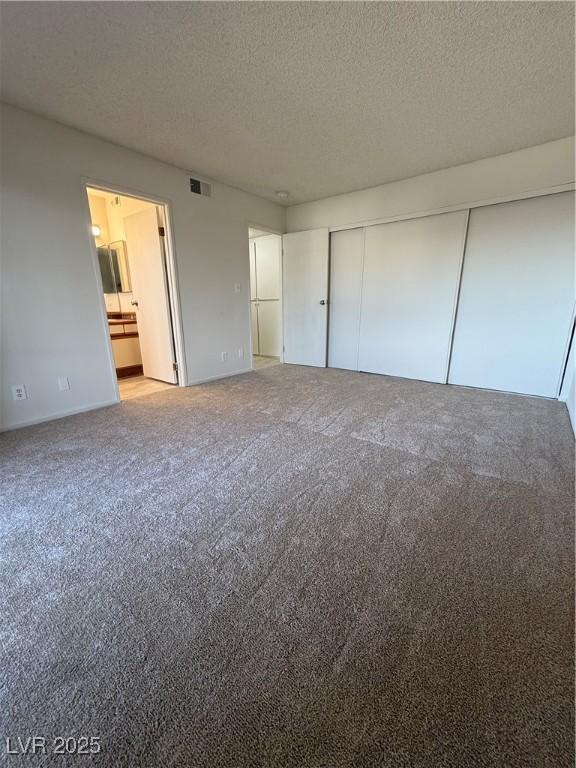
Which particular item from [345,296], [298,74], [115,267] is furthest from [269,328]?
[298,74]

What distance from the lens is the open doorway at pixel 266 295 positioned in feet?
16.8

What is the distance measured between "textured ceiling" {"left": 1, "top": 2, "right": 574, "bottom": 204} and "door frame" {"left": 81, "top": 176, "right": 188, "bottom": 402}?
0.39m

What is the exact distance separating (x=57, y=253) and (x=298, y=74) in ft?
7.68

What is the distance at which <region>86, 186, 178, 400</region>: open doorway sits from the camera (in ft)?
11.8

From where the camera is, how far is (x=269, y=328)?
18.4 ft

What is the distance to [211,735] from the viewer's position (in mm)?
764

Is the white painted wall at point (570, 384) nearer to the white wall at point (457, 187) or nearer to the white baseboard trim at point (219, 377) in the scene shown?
the white wall at point (457, 187)

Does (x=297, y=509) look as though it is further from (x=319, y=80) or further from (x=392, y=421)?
(x=319, y=80)

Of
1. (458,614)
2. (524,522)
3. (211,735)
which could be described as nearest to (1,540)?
(211,735)

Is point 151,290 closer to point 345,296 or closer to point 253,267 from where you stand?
point 253,267

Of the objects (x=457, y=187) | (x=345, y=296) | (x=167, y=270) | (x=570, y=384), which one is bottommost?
(x=570, y=384)

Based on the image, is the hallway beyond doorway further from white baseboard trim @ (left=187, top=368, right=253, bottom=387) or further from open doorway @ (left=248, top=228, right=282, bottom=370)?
open doorway @ (left=248, top=228, right=282, bottom=370)

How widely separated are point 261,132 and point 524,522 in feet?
11.0

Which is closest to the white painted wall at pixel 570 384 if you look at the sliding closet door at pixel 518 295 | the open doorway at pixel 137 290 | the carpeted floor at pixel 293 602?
the sliding closet door at pixel 518 295
